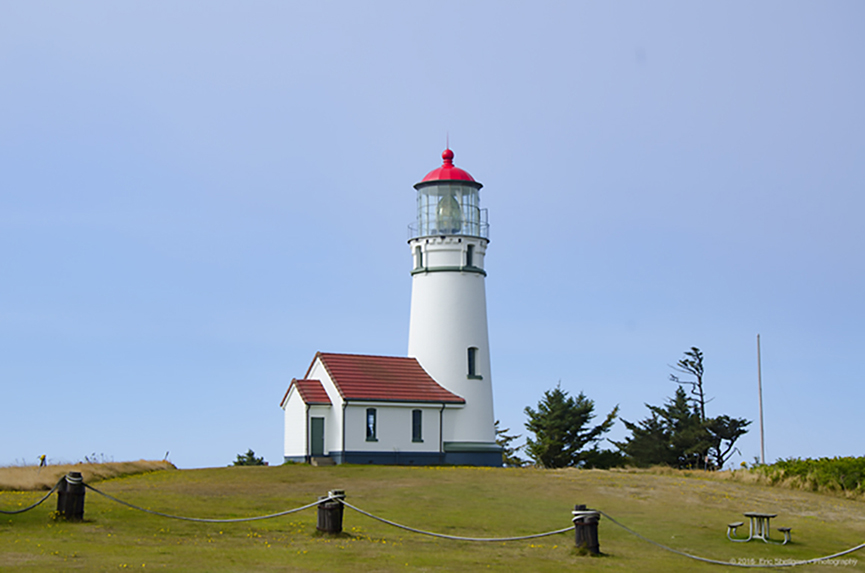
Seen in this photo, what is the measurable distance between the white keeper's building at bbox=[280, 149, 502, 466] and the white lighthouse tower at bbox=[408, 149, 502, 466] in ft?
0.13

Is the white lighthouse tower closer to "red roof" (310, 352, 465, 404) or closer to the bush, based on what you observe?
"red roof" (310, 352, 465, 404)

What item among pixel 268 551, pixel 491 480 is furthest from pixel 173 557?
pixel 491 480

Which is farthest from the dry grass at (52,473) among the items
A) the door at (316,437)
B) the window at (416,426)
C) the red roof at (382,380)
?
the window at (416,426)

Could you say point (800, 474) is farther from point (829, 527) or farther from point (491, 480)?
point (491, 480)

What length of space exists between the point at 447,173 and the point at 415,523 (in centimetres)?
2180

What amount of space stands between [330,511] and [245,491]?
25.2 ft

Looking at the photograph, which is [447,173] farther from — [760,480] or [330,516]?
[330,516]

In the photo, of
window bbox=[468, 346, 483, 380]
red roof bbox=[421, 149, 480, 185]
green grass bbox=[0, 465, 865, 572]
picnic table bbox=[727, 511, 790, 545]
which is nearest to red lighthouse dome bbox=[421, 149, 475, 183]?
red roof bbox=[421, 149, 480, 185]

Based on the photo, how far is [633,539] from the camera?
17766 millimetres

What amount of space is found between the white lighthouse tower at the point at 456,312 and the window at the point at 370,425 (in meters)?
3.07

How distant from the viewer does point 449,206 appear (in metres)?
37.8

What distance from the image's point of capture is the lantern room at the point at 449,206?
3766cm

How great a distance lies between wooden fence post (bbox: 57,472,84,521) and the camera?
16.5 meters

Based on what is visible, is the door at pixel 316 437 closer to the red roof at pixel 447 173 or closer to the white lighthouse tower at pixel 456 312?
the white lighthouse tower at pixel 456 312
